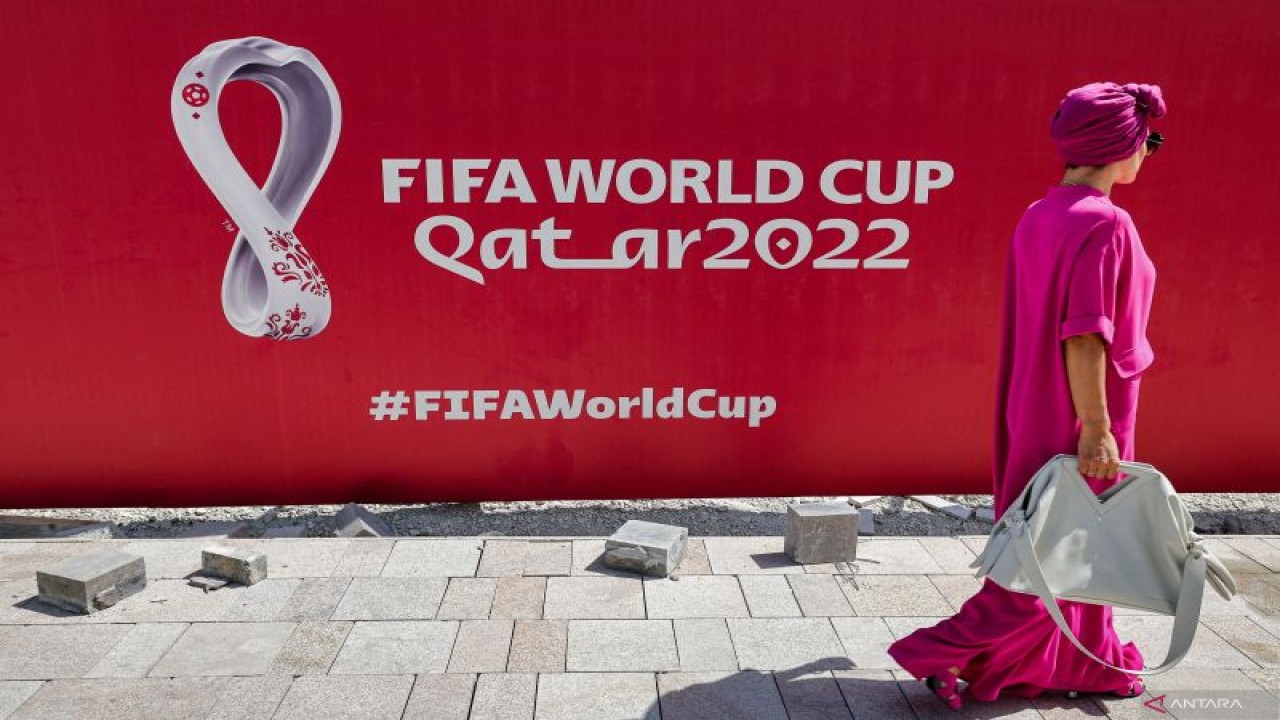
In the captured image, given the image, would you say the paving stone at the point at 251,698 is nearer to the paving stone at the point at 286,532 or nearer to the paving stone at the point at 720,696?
the paving stone at the point at 720,696

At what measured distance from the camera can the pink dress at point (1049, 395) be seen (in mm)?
2500

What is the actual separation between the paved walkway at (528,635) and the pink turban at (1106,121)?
181 cm

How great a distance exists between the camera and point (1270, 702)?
2926 mm

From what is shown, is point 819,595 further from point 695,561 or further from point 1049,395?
point 1049,395

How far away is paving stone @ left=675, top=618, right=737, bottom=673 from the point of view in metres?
3.16

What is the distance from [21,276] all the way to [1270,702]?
5.76 meters

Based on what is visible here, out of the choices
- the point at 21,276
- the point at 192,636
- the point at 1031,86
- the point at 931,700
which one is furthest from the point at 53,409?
the point at 1031,86

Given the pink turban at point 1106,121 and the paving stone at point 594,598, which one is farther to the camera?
the paving stone at point 594,598

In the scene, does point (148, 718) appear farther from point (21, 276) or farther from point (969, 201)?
point (969, 201)

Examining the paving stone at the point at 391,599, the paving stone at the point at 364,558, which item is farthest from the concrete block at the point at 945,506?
the paving stone at the point at 364,558

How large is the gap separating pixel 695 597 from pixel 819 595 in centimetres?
54

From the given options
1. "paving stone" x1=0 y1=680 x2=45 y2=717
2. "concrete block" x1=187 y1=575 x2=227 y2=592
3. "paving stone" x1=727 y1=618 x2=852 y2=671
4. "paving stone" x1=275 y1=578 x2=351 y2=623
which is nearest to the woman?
"paving stone" x1=727 y1=618 x2=852 y2=671

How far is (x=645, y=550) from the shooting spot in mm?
3857

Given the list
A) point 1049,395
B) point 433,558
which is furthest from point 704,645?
point 1049,395
